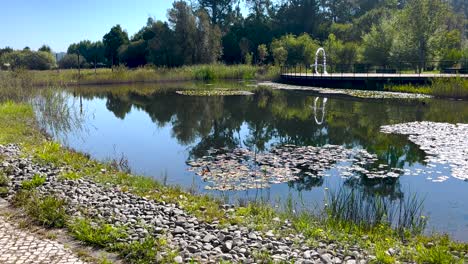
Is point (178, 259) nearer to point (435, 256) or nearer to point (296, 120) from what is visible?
point (435, 256)

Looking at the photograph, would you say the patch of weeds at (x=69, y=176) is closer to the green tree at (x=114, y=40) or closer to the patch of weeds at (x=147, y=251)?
the patch of weeds at (x=147, y=251)

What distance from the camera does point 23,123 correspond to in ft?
39.4

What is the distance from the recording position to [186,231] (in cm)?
459

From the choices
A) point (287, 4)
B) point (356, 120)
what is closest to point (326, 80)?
point (356, 120)

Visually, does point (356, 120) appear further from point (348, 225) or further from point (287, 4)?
point (287, 4)

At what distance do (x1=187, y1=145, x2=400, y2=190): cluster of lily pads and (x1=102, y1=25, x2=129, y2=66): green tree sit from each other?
46.2 m

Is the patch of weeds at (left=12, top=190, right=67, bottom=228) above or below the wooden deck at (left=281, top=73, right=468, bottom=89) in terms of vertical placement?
below

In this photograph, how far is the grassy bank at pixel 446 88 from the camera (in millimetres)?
20906

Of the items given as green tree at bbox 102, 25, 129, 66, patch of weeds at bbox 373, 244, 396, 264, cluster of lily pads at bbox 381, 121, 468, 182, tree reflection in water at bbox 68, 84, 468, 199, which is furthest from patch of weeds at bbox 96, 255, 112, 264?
green tree at bbox 102, 25, 129, 66

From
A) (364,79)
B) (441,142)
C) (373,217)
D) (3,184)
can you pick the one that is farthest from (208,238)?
(364,79)

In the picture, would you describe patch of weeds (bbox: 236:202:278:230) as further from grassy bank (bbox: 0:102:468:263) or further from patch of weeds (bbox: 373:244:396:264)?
patch of weeds (bbox: 373:244:396:264)

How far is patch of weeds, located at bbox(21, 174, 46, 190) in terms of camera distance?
5.91m

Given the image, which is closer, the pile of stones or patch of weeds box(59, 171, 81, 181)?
the pile of stones

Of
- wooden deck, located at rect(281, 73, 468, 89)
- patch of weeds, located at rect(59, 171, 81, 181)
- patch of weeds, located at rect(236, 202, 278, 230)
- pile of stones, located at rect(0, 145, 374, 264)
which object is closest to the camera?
pile of stones, located at rect(0, 145, 374, 264)
